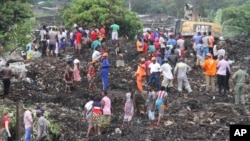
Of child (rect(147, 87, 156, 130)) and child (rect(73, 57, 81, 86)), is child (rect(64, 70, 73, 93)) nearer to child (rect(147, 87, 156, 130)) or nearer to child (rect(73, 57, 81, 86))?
child (rect(73, 57, 81, 86))

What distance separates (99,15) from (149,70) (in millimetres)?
13668

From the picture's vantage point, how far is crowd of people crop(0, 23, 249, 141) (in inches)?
727

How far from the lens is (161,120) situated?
19312 mm

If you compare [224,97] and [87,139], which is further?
[224,97]

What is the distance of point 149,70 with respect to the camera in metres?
22.7

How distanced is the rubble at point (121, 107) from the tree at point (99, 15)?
777 cm

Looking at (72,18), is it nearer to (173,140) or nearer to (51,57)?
(51,57)

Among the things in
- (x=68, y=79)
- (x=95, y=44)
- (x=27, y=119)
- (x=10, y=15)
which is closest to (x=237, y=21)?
(x=95, y=44)

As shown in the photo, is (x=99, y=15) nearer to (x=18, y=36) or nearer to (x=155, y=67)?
(x=18, y=36)

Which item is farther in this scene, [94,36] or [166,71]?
[94,36]

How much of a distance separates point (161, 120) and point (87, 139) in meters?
2.66

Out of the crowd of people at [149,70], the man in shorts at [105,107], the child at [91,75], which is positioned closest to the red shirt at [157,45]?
the crowd of people at [149,70]

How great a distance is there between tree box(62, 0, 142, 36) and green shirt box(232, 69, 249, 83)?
50.9ft

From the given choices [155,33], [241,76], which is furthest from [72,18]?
[241,76]
